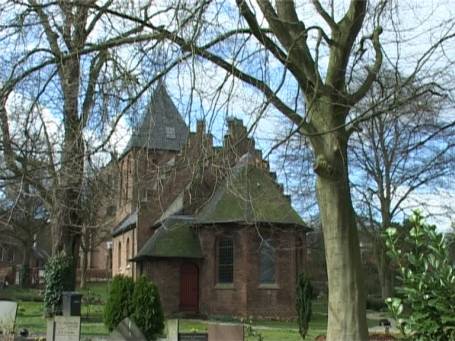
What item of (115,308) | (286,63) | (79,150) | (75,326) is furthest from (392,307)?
(115,308)

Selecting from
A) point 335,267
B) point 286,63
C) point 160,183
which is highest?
point 286,63

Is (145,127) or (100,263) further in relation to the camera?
(100,263)

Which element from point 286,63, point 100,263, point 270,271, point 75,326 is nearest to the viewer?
point 286,63

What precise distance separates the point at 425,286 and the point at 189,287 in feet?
92.7

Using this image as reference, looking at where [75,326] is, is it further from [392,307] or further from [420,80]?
[392,307]

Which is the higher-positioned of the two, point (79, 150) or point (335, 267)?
point (79, 150)

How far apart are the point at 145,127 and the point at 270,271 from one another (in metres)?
22.9

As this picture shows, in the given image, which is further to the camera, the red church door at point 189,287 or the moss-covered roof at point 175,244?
the red church door at point 189,287

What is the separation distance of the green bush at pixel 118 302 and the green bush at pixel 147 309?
0.24m

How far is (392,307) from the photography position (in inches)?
207

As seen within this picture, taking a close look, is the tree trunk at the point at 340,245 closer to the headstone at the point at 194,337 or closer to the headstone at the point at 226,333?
the headstone at the point at 226,333

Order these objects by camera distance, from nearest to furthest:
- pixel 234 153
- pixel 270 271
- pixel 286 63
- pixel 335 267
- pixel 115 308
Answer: pixel 286 63 → pixel 234 153 → pixel 335 267 → pixel 115 308 → pixel 270 271

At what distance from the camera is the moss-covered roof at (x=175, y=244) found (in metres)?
31.8

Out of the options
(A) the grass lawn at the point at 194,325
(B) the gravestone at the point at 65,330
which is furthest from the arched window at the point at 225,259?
(B) the gravestone at the point at 65,330
